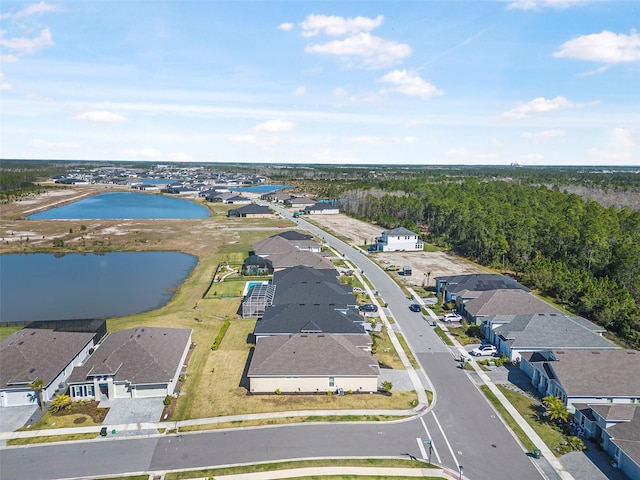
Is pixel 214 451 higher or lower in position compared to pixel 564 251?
lower

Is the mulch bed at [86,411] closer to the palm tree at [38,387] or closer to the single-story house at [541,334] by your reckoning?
the palm tree at [38,387]

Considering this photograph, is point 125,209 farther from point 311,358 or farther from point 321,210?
point 311,358

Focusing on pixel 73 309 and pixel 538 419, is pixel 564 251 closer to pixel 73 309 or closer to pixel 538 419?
pixel 538 419

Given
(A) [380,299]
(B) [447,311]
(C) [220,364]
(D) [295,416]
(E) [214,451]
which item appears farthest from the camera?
(A) [380,299]

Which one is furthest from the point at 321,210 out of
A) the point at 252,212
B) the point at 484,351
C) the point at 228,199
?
the point at 484,351

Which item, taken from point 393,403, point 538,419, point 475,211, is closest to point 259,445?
point 393,403

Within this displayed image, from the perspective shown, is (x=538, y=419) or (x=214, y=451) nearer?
(x=214, y=451)

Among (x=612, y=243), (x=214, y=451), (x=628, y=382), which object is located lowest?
(x=214, y=451)

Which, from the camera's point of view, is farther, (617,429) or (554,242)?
(554,242)
